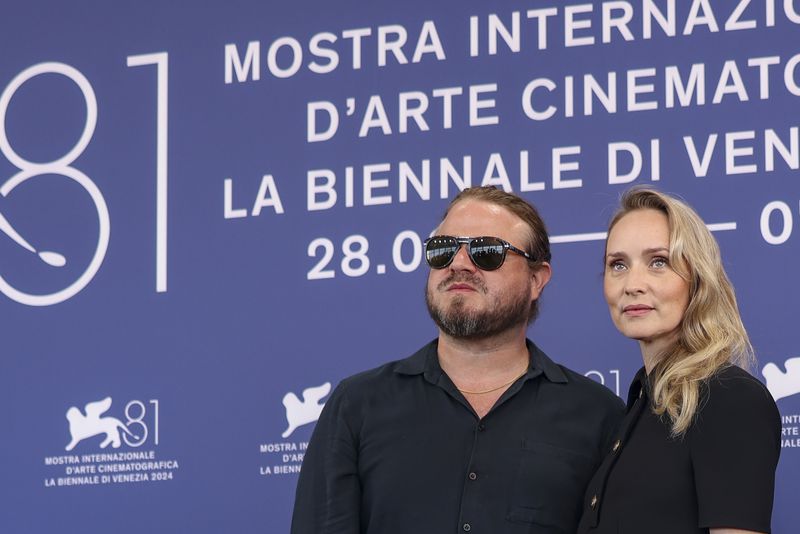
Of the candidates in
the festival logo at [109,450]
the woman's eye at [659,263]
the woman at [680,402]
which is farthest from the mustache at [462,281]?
the festival logo at [109,450]

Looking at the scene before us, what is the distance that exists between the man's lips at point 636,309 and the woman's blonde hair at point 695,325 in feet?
0.26

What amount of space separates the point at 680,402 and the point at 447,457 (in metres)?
0.61

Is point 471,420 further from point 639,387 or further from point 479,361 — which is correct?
point 639,387

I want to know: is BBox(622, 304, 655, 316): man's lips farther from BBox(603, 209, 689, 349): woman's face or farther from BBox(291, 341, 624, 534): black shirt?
BBox(291, 341, 624, 534): black shirt

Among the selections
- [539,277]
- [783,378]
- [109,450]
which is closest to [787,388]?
[783,378]

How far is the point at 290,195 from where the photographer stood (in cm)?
477

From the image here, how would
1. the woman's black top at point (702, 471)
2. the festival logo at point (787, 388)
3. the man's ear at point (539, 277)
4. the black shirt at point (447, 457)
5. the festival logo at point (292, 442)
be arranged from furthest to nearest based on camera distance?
the festival logo at point (292, 442) < the festival logo at point (787, 388) < the man's ear at point (539, 277) < the black shirt at point (447, 457) < the woman's black top at point (702, 471)

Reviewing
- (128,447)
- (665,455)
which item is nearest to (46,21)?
(128,447)

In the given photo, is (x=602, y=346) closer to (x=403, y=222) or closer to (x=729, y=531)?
(x=403, y=222)

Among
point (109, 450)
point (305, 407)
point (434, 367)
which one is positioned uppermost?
point (434, 367)

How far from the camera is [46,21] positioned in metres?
5.26

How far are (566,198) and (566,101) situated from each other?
0.29 meters

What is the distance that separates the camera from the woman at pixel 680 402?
3.00 meters

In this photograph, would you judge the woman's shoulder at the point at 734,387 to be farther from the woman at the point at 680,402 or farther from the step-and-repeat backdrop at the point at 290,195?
the step-and-repeat backdrop at the point at 290,195
